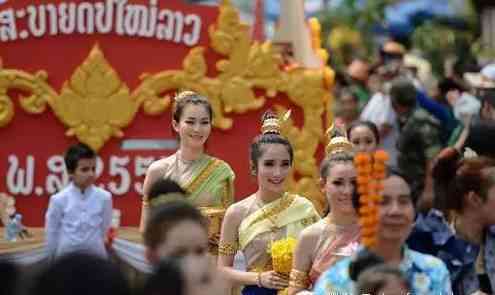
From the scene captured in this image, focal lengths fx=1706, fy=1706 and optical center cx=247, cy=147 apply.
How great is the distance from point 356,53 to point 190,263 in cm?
1990

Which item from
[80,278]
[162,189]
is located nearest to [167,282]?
[80,278]

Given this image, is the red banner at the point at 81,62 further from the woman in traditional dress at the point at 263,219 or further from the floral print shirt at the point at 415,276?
the floral print shirt at the point at 415,276

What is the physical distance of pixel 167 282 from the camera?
5078 mm

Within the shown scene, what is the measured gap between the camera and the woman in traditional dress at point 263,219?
920 cm

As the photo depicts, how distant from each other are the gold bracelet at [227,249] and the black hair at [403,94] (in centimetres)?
604

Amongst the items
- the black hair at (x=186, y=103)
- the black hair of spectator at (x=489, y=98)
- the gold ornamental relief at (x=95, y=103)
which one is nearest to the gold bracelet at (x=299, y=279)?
the black hair at (x=186, y=103)

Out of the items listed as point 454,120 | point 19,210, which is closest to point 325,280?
point 19,210

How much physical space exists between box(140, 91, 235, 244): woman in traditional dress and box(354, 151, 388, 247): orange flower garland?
148 inches

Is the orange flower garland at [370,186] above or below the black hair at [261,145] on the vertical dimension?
below

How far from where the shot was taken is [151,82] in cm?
1412

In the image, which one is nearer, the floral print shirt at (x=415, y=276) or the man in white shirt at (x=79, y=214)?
the floral print shirt at (x=415, y=276)

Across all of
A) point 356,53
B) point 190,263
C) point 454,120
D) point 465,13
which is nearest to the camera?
point 190,263

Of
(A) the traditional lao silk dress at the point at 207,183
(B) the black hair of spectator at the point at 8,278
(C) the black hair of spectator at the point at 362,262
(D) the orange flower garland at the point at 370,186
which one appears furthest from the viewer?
(A) the traditional lao silk dress at the point at 207,183

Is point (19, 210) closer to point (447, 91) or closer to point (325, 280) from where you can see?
point (447, 91)
